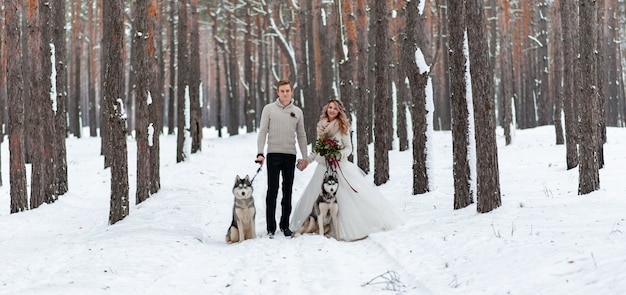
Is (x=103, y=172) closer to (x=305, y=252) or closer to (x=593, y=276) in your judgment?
(x=305, y=252)

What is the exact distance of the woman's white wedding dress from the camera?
292 inches

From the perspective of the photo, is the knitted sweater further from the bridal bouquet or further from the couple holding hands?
the bridal bouquet

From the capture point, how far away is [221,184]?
13.8m

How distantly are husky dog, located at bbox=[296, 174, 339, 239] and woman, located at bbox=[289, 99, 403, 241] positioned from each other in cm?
12

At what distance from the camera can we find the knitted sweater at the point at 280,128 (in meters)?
7.45

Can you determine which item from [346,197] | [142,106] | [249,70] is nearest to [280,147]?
[346,197]

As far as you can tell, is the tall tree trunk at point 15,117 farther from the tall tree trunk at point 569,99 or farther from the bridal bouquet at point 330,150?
the tall tree trunk at point 569,99

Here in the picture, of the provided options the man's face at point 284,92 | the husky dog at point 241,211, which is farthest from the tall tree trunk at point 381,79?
the husky dog at point 241,211

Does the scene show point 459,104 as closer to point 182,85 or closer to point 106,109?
point 106,109

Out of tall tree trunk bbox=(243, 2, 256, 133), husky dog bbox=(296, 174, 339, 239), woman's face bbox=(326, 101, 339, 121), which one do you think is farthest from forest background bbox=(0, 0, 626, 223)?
tall tree trunk bbox=(243, 2, 256, 133)

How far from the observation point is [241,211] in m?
7.01

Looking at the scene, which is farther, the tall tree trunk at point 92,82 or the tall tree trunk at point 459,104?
the tall tree trunk at point 92,82

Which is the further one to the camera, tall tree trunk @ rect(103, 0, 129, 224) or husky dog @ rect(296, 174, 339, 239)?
tall tree trunk @ rect(103, 0, 129, 224)

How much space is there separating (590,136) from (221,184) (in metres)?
8.99
